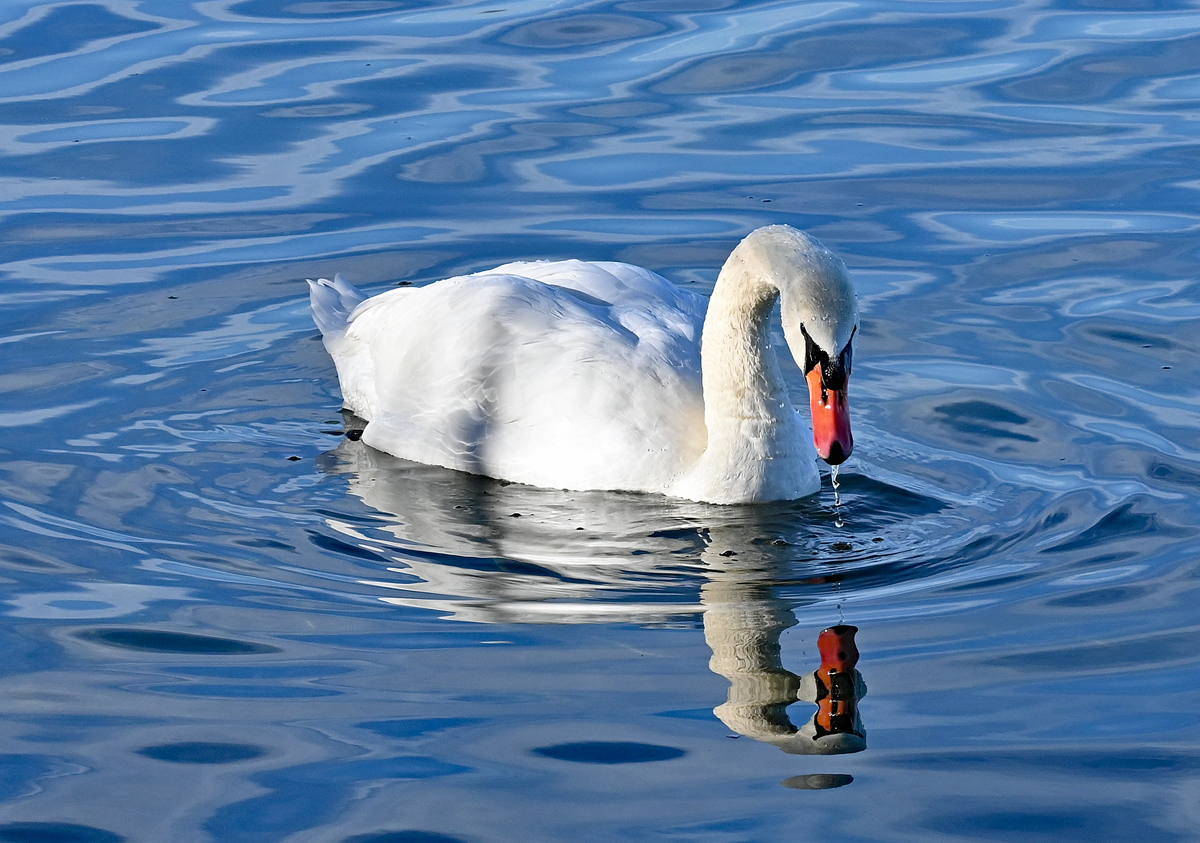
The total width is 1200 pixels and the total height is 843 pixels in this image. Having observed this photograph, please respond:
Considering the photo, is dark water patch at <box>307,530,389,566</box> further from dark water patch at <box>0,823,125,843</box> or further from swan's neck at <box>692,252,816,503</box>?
dark water patch at <box>0,823,125,843</box>

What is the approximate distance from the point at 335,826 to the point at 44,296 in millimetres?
5671

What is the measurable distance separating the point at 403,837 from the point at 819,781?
3.86 ft

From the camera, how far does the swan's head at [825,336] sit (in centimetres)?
702

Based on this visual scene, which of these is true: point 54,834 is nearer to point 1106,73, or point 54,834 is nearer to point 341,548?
point 341,548

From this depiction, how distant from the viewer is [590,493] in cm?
813

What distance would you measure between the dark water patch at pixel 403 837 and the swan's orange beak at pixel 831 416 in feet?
7.69

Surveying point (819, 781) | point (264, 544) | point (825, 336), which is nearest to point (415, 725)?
point (819, 781)

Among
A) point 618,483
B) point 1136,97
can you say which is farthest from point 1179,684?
point 1136,97

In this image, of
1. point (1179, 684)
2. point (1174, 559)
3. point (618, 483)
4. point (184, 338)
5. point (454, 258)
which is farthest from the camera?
point (454, 258)

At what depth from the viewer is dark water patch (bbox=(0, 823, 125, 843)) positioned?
5.33m

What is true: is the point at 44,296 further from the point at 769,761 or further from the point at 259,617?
the point at 769,761

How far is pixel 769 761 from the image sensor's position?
224 inches

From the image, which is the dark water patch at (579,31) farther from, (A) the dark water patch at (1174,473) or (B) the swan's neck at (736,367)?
Result: (A) the dark water patch at (1174,473)

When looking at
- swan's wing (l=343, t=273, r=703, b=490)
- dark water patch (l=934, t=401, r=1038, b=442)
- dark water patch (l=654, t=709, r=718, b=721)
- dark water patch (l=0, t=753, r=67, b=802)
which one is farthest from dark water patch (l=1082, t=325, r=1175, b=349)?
dark water patch (l=0, t=753, r=67, b=802)
